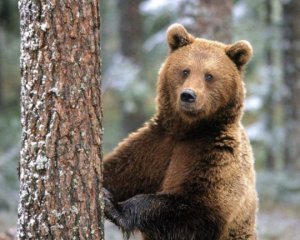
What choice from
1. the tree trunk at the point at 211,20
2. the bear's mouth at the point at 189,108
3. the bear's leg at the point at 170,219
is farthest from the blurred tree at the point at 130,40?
the bear's leg at the point at 170,219

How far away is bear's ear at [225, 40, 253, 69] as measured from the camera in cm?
539

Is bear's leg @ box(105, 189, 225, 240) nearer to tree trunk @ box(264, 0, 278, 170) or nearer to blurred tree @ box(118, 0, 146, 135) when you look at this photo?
tree trunk @ box(264, 0, 278, 170)

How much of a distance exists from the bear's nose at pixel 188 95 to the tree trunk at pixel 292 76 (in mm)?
8843

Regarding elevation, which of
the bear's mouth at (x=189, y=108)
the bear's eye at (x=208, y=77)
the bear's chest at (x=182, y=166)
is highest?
the bear's eye at (x=208, y=77)

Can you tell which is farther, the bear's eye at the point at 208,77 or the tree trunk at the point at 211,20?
the tree trunk at the point at 211,20

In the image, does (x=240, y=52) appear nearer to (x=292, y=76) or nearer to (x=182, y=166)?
(x=182, y=166)

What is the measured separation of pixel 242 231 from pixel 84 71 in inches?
89.2

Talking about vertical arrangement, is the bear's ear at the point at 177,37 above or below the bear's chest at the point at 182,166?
above

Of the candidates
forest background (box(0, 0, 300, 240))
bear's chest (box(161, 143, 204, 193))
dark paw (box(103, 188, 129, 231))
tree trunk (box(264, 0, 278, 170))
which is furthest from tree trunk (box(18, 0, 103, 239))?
tree trunk (box(264, 0, 278, 170))

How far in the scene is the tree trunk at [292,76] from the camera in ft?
43.6

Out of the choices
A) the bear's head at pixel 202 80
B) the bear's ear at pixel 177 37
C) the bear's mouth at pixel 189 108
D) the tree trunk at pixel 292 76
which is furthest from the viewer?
the tree trunk at pixel 292 76

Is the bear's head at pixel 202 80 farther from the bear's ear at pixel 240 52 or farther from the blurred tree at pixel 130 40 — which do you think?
the blurred tree at pixel 130 40

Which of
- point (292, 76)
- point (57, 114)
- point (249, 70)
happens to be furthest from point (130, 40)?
point (57, 114)

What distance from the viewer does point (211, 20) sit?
321 inches
